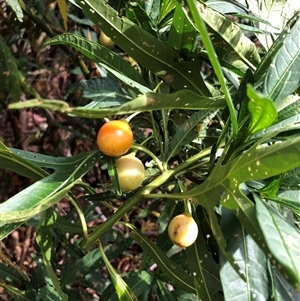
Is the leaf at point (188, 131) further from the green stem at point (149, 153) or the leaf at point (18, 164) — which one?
the leaf at point (18, 164)

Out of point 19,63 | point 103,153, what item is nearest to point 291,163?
point 103,153

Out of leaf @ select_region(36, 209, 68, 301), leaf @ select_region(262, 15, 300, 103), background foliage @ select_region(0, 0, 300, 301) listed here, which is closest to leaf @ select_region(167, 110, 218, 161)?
background foliage @ select_region(0, 0, 300, 301)

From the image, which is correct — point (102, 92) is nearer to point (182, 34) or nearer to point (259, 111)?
point (182, 34)

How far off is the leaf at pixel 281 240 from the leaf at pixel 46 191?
24cm

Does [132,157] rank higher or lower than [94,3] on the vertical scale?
lower

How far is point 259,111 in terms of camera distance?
0.56 meters

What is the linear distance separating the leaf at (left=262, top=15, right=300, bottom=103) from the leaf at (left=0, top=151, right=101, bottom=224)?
0.25m

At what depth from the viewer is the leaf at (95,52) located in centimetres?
67

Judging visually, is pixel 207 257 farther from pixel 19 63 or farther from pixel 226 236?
pixel 19 63

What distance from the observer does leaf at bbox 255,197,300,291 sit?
0.43m

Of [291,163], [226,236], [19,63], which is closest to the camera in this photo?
[291,163]

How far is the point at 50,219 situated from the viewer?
788 millimetres

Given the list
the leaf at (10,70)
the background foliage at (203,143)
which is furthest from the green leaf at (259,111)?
the leaf at (10,70)

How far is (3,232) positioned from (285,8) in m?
0.56
